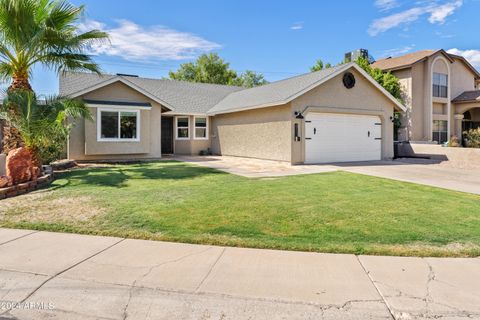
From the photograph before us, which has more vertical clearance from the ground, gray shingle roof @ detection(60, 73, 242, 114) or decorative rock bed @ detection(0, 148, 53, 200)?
gray shingle roof @ detection(60, 73, 242, 114)

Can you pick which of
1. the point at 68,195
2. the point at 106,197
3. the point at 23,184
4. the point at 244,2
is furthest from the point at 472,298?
the point at 244,2

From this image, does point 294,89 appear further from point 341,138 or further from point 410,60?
point 410,60

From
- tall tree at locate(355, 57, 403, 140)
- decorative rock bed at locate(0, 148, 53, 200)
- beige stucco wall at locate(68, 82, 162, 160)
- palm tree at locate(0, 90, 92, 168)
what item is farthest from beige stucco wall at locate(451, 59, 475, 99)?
decorative rock bed at locate(0, 148, 53, 200)

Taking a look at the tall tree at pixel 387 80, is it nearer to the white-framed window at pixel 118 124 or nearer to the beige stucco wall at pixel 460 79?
the beige stucco wall at pixel 460 79

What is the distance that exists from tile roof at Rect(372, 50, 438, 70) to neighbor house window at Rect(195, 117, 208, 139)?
15.8 metres

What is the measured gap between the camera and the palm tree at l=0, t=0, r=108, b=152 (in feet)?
32.9

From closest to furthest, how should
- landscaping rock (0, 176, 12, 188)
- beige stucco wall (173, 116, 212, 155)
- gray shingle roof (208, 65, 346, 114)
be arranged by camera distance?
landscaping rock (0, 176, 12, 188), gray shingle roof (208, 65, 346, 114), beige stucco wall (173, 116, 212, 155)

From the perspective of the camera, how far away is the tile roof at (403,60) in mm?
26344

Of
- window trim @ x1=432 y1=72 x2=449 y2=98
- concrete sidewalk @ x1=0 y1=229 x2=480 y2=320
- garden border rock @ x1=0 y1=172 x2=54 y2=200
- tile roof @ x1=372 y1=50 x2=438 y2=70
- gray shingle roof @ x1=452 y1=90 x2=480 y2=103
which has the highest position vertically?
tile roof @ x1=372 y1=50 x2=438 y2=70

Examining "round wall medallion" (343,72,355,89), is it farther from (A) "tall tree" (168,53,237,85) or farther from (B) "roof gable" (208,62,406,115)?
(A) "tall tree" (168,53,237,85)

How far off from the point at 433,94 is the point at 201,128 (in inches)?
738

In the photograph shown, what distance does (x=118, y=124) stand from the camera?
56.6 feet

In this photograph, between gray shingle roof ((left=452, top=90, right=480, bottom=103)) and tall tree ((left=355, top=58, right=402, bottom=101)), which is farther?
gray shingle roof ((left=452, top=90, right=480, bottom=103))

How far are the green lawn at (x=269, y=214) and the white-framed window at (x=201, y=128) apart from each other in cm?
1218
